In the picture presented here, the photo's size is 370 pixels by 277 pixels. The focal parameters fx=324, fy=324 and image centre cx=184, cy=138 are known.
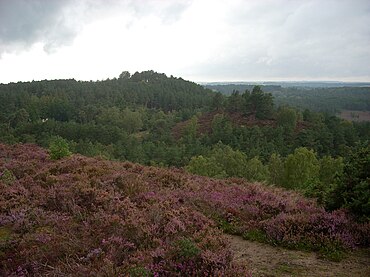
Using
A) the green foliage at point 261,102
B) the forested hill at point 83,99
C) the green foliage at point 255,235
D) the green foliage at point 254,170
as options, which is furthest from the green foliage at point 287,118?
the green foliage at point 255,235

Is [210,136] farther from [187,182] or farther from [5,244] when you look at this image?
[5,244]

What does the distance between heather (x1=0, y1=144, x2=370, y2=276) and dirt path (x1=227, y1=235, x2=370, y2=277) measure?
36 centimetres

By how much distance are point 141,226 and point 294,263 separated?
3287 millimetres

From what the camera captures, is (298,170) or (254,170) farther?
(254,170)

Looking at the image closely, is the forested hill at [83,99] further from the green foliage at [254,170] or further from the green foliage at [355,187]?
the green foliage at [355,187]

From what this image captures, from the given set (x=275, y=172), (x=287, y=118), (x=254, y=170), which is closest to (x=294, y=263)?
(x=254, y=170)

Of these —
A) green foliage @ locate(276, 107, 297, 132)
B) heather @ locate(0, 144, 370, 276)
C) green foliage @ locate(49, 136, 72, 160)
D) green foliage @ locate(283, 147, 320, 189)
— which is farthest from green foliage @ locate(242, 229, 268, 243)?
green foliage @ locate(276, 107, 297, 132)

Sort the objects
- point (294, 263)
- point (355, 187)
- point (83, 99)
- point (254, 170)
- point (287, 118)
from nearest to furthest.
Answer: point (294, 263) < point (355, 187) < point (254, 170) < point (287, 118) < point (83, 99)

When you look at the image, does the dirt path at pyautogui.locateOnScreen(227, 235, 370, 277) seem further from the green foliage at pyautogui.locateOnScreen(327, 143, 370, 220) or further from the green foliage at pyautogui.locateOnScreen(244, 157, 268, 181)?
the green foliage at pyautogui.locateOnScreen(244, 157, 268, 181)

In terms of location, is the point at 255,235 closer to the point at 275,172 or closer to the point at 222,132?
the point at 275,172

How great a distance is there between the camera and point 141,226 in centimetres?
726

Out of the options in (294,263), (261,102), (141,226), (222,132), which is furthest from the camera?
(261,102)

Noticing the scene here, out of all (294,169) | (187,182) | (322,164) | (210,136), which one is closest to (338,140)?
(210,136)

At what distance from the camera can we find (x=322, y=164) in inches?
1795
